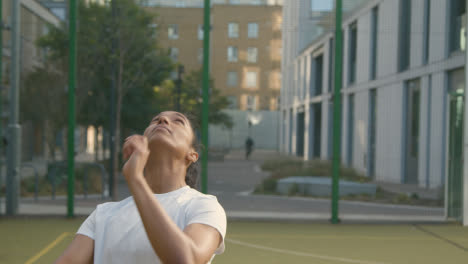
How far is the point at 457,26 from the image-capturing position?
9.69 metres

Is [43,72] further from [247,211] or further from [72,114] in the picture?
[247,211]

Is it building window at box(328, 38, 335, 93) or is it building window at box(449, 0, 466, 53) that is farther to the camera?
building window at box(449, 0, 466, 53)

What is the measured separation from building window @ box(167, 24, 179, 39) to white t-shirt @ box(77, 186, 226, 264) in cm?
764

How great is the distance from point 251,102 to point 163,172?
7.95m

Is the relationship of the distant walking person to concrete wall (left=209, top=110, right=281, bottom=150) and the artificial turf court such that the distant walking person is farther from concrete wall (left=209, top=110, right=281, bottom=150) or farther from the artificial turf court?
the artificial turf court

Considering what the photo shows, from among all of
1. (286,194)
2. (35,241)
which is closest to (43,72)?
(35,241)

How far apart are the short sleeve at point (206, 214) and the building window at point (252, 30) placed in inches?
308

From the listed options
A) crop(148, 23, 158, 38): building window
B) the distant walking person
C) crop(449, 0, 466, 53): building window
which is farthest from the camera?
crop(449, 0, 466, 53): building window

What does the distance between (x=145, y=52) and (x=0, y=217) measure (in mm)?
3197

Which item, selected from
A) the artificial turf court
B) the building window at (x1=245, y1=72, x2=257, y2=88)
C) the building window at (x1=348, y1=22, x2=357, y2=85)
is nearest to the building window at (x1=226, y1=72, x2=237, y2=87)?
the building window at (x1=245, y1=72, x2=257, y2=88)

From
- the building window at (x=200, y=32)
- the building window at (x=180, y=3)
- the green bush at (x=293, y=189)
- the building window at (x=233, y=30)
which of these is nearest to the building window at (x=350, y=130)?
the green bush at (x=293, y=189)

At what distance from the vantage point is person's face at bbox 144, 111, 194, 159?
1713mm

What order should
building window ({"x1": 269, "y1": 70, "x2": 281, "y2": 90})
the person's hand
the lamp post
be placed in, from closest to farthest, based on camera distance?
the person's hand < the lamp post < building window ({"x1": 269, "y1": 70, "x2": 281, "y2": 90})

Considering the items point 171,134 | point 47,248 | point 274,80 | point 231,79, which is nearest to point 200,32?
point 231,79
